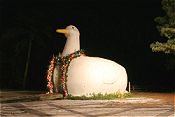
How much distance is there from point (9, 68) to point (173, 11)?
25.1 m

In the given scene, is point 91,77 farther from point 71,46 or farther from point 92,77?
point 71,46

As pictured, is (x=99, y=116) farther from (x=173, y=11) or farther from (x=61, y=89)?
(x=173, y=11)

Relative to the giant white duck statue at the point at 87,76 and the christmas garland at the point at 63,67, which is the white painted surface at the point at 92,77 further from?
the christmas garland at the point at 63,67

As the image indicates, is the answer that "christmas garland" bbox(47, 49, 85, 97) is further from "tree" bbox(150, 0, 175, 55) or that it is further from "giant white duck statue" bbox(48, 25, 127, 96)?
"tree" bbox(150, 0, 175, 55)

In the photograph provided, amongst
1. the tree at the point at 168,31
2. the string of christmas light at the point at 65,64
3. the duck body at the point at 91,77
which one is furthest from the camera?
the string of christmas light at the point at 65,64

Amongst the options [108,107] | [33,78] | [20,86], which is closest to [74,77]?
[108,107]

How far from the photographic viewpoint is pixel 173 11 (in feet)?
84.1

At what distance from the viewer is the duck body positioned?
24.5m

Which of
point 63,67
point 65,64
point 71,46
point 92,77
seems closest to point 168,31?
point 92,77

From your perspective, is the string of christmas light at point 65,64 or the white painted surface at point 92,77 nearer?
the white painted surface at point 92,77

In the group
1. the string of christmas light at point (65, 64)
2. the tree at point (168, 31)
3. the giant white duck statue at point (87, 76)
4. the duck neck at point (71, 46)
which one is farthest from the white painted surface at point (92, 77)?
the tree at point (168, 31)

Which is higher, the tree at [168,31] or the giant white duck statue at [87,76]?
the tree at [168,31]

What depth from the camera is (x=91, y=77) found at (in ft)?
80.2

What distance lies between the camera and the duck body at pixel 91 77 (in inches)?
963
